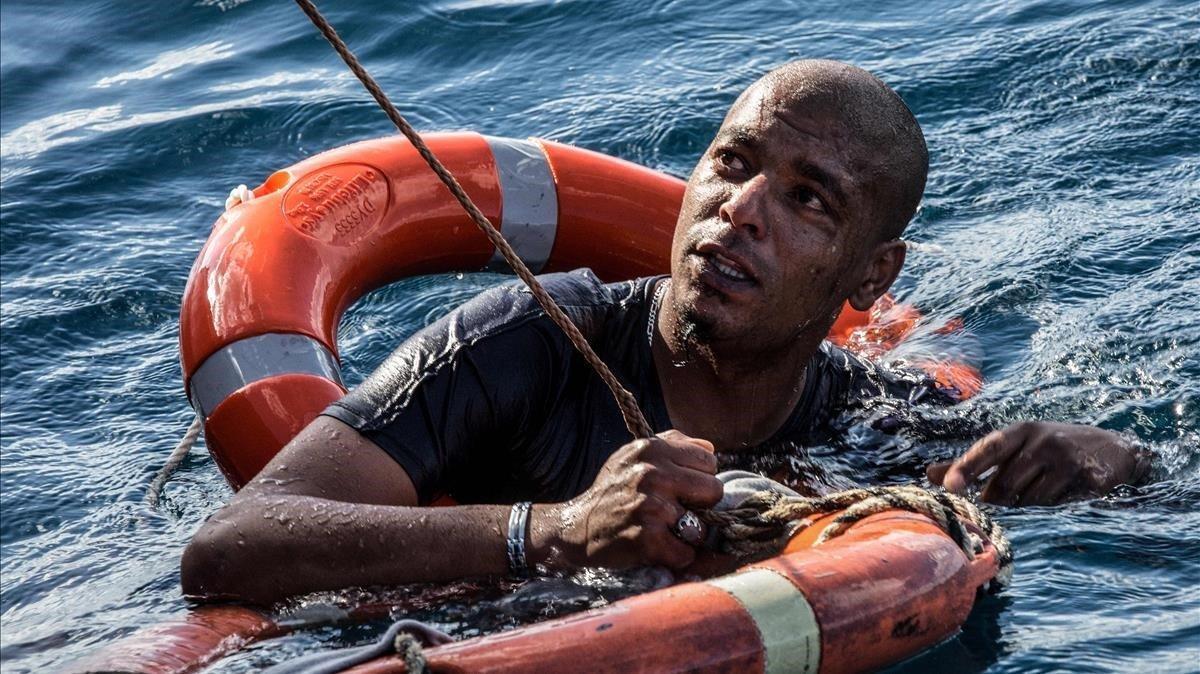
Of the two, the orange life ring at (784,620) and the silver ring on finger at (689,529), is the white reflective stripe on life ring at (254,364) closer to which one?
the silver ring on finger at (689,529)

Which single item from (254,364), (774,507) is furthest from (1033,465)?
(254,364)

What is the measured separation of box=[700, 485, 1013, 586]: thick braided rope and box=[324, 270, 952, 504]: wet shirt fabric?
52cm

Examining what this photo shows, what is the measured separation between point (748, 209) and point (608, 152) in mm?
3161

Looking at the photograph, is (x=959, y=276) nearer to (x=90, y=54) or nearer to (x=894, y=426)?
(x=894, y=426)

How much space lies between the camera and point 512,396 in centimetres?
365

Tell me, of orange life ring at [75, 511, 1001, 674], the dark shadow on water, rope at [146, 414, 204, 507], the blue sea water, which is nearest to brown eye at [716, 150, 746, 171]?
orange life ring at [75, 511, 1001, 674]

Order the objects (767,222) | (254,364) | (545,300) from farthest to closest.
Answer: (254,364) → (767,222) → (545,300)

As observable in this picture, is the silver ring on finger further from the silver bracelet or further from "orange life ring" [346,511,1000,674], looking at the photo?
the silver bracelet

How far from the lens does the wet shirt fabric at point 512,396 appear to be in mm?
3496

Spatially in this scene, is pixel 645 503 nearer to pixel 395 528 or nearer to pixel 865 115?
pixel 395 528

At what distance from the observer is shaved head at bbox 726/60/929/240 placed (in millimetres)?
3840

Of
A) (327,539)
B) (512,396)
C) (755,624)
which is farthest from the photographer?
(512,396)

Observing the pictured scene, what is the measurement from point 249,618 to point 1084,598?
5.81 ft

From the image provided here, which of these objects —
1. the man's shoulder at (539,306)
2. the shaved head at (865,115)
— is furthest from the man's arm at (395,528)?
the shaved head at (865,115)
